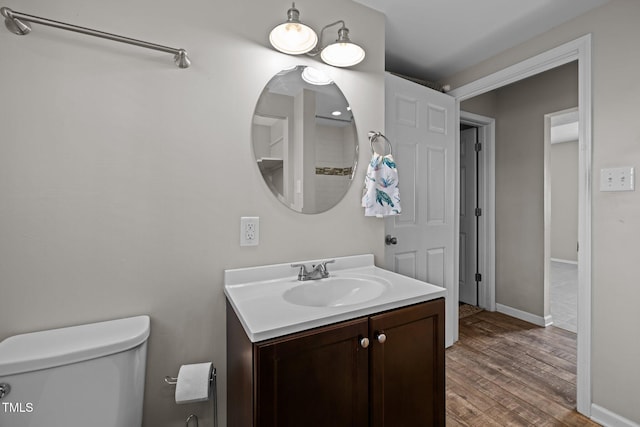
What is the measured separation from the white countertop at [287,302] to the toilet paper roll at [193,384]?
11.0 inches

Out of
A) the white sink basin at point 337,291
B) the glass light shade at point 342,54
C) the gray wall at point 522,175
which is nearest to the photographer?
the white sink basin at point 337,291

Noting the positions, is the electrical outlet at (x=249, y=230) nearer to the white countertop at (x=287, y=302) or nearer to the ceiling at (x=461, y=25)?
the white countertop at (x=287, y=302)

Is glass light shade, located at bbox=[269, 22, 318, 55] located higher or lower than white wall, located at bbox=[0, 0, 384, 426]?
higher

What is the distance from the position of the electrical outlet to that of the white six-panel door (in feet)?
3.21

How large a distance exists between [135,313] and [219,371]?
0.45 m

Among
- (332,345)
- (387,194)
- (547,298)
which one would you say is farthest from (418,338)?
(547,298)

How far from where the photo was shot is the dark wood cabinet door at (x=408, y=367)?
0.99 meters

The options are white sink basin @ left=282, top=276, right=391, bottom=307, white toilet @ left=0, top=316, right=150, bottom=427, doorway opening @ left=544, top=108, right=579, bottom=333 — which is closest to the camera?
white toilet @ left=0, top=316, right=150, bottom=427

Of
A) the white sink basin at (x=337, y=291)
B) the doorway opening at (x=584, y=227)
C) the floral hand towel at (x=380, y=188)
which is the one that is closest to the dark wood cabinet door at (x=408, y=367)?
the white sink basin at (x=337, y=291)

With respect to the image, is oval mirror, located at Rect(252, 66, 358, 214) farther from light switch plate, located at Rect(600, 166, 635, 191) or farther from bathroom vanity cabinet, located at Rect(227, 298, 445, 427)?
light switch plate, located at Rect(600, 166, 635, 191)

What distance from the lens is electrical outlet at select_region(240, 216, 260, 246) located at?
1301 mm

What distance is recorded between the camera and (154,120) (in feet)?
3.75

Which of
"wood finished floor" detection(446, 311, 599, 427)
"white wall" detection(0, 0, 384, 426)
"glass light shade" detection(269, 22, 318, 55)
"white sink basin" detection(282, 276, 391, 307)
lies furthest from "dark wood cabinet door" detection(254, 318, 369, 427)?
"glass light shade" detection(269, 22, 318, 55)

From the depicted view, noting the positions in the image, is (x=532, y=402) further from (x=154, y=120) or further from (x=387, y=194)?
(x=154, y=120)
